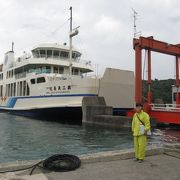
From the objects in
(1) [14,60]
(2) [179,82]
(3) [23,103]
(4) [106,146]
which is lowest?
(4) [106,146]

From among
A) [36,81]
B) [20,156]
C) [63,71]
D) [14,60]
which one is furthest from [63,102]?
[14,60]

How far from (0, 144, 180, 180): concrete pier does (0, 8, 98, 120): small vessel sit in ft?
38.4

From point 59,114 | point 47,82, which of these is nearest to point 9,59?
point 47,82

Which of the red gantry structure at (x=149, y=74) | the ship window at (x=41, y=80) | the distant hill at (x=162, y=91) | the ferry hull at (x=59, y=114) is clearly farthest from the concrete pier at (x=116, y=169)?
the distant hill at (x=162, y=91)

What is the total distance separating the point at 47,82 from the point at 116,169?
14860 mm

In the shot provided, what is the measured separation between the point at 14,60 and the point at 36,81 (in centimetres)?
803

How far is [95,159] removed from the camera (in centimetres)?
506

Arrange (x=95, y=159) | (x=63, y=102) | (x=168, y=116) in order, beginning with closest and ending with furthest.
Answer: (x=95, y=159)
(x=168, y=116)
(x=63, y=102)

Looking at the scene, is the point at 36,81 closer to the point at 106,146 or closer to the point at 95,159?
the point at 106,146

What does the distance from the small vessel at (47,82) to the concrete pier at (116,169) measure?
1171cm

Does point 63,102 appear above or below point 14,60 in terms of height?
below

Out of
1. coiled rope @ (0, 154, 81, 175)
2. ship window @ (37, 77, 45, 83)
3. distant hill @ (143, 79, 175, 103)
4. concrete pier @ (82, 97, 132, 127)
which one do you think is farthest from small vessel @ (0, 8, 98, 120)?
distant hill @ (143, 79, 175, 103)

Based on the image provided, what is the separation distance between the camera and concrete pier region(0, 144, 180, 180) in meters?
4.16

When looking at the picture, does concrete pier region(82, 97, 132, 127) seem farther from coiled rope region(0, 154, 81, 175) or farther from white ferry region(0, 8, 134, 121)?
coiled rope region(0, 154, 81, 175)
